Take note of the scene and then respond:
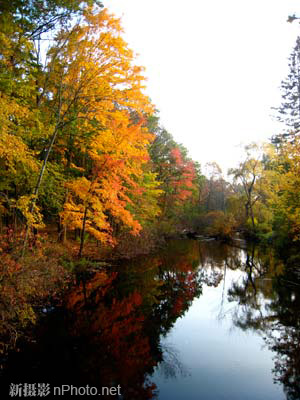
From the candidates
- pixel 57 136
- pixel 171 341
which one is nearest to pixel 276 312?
pixel 171 341

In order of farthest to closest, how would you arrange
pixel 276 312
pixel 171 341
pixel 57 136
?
pixel 57 136, pixel 276 312, pixel 171 341

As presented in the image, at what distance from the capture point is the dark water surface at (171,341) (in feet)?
16.1

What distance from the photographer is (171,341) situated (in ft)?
22.1

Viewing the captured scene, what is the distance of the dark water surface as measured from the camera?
4.91 meters

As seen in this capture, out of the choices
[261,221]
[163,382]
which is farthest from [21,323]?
[261,221]

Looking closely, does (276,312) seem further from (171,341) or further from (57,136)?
(57,136)

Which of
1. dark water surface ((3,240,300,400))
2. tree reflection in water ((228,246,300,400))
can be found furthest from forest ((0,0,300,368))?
tree reflection in water ((228,246,300,400))

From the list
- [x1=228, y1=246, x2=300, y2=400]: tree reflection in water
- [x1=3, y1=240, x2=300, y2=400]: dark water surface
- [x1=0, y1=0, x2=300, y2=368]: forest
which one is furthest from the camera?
[x1=0, y1=0, x2=300, y2=368]: forest

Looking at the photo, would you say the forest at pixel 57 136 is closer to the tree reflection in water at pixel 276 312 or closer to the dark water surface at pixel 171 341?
the dark water surface at pixel 171 341

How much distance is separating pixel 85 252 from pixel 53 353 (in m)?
9.96

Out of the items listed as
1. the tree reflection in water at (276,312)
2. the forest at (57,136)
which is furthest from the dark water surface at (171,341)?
the forest at (57,136)

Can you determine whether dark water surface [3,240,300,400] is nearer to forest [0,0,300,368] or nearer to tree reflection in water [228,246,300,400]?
tree reflection in water [228,246,300,400]

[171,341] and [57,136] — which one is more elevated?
[57,136]

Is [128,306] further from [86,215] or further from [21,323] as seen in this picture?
[86,215]
